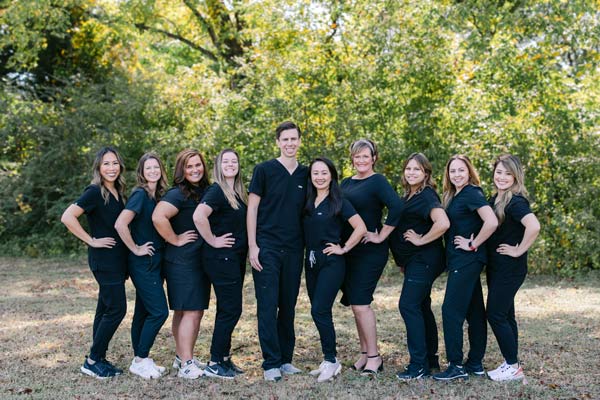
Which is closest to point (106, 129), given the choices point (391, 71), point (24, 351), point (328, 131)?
point (328, 131)

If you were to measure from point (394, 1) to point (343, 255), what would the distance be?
7.78 m

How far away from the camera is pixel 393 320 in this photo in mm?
8180

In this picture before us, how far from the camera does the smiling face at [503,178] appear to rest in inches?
216

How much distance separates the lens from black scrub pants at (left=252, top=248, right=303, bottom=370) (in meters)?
5.58

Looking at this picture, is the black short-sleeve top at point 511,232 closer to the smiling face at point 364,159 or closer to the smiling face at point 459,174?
the smiling face at point 459,174

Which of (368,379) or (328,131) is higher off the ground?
(328,131)

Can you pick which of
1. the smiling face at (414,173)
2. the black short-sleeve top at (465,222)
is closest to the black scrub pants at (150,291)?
the smiling face at (414,173)

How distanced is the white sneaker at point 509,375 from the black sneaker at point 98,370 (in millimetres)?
3142

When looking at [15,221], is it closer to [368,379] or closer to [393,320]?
[393,320]

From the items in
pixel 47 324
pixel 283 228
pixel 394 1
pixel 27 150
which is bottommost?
pixel 47 324

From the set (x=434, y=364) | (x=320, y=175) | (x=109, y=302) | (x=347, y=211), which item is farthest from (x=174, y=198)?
(x=434, y=364)

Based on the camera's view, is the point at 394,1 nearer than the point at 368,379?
No

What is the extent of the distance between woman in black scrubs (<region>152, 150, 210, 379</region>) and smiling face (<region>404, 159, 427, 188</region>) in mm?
1733

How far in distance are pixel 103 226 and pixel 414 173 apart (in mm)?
2590
